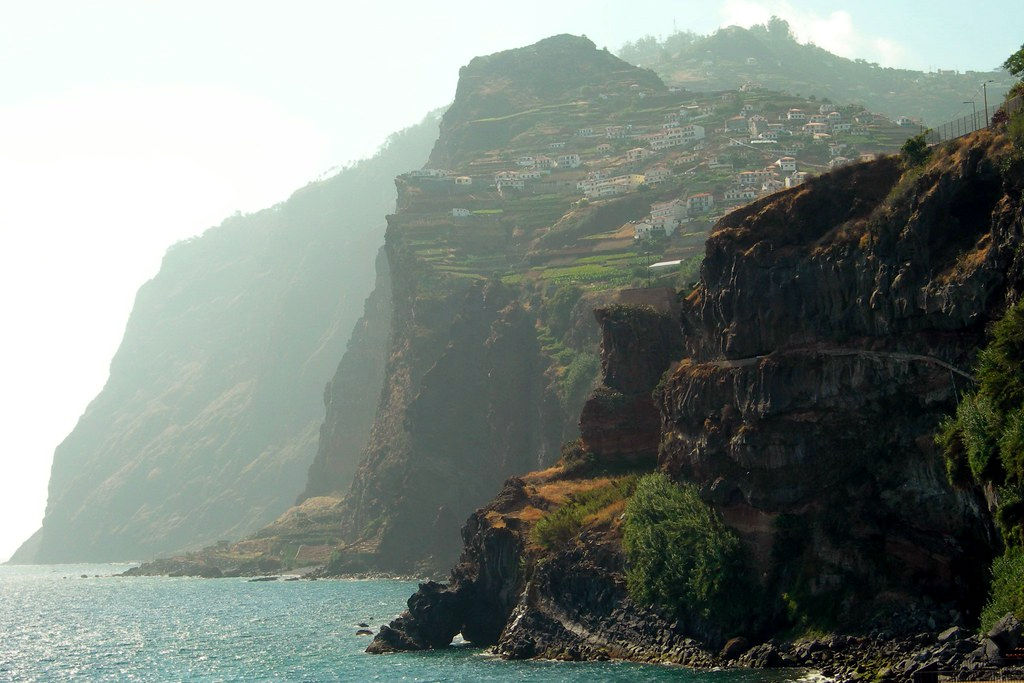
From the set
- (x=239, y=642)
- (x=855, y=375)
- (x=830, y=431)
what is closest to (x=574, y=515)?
(x=830, y=431)

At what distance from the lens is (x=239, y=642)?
325 feet

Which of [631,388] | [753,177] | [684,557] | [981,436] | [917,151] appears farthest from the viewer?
[753,177]

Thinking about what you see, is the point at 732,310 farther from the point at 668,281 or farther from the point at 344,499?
the point at 344,499

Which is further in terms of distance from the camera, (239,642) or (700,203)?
(700,203)

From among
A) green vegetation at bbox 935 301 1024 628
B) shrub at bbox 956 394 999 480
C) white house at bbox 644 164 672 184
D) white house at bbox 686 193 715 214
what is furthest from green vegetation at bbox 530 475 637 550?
white house at bbox 644 164 672 184

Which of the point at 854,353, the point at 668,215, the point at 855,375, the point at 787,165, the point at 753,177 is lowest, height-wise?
the point at 855,375

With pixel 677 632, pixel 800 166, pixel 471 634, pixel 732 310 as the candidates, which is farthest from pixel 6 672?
pixel 800 166

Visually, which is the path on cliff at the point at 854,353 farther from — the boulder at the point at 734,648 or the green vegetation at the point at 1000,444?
the boulder at the point at 734,648

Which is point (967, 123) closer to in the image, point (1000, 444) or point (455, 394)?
point (1000, 444)

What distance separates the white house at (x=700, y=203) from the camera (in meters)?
168

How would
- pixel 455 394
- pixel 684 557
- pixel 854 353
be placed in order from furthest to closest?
pixel 455 394 < pixel 684 557 < pixel 854 353

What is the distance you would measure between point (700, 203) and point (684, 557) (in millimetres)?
105007

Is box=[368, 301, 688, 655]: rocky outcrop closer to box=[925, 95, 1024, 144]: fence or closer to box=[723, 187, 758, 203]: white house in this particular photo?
box=[925, 95, 1024, 144]: fence

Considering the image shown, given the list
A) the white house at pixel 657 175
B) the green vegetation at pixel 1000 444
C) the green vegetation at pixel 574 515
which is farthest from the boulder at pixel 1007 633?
the white house at pixel 657 175
